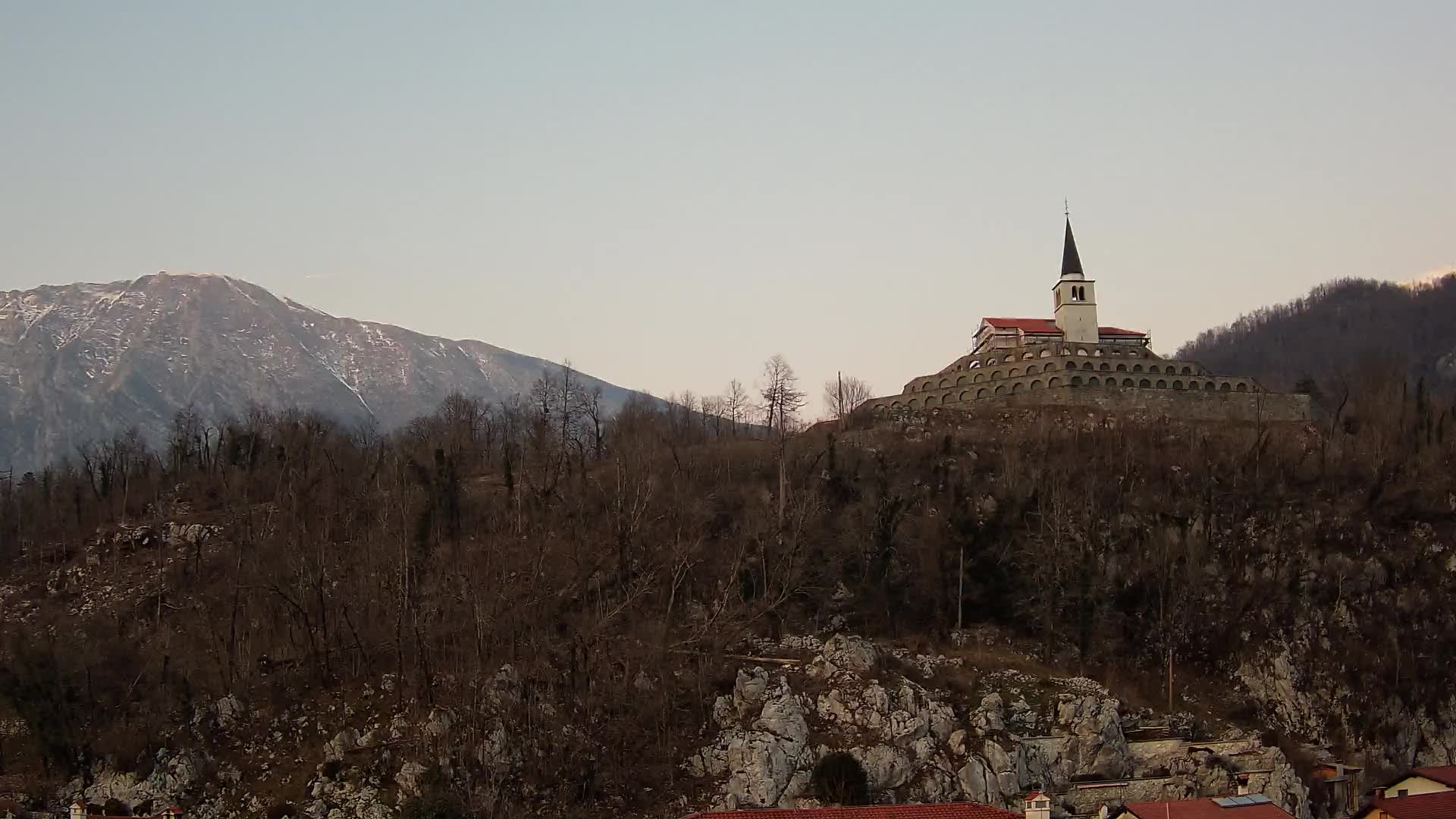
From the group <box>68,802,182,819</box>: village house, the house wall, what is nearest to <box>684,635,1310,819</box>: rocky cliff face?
the house wall

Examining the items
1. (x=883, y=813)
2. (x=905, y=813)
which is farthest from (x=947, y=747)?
(x=883, y=813)

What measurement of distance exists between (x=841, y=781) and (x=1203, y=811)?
1212 centimetres

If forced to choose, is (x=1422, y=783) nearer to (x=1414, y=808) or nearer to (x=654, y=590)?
(x=1414, y=808)

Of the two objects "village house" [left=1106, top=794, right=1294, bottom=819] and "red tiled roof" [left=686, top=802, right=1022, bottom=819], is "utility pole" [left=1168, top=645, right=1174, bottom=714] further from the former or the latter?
"red tiled roof" [left=686, top=802, right=1022, bottom=819]

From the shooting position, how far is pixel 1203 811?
4125cm

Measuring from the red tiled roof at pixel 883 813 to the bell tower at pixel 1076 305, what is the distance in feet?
179

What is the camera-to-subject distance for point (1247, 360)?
177 m

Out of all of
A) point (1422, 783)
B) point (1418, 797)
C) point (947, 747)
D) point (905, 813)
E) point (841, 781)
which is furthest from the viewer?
point (947, 747)

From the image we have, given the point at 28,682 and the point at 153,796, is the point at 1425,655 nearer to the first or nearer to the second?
the point at 153,796

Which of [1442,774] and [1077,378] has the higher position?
A: [1077,378]

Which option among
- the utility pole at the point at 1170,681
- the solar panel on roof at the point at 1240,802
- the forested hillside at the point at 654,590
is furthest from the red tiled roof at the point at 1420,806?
the forested hillside at the point at 654,590

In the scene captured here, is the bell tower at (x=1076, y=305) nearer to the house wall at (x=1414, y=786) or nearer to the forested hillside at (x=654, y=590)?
the forested hillside at (x=654, y=590)

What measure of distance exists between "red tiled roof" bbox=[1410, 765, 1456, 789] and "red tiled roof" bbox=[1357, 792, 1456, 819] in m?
3.48

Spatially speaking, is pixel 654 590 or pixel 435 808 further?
pixel 654 590
